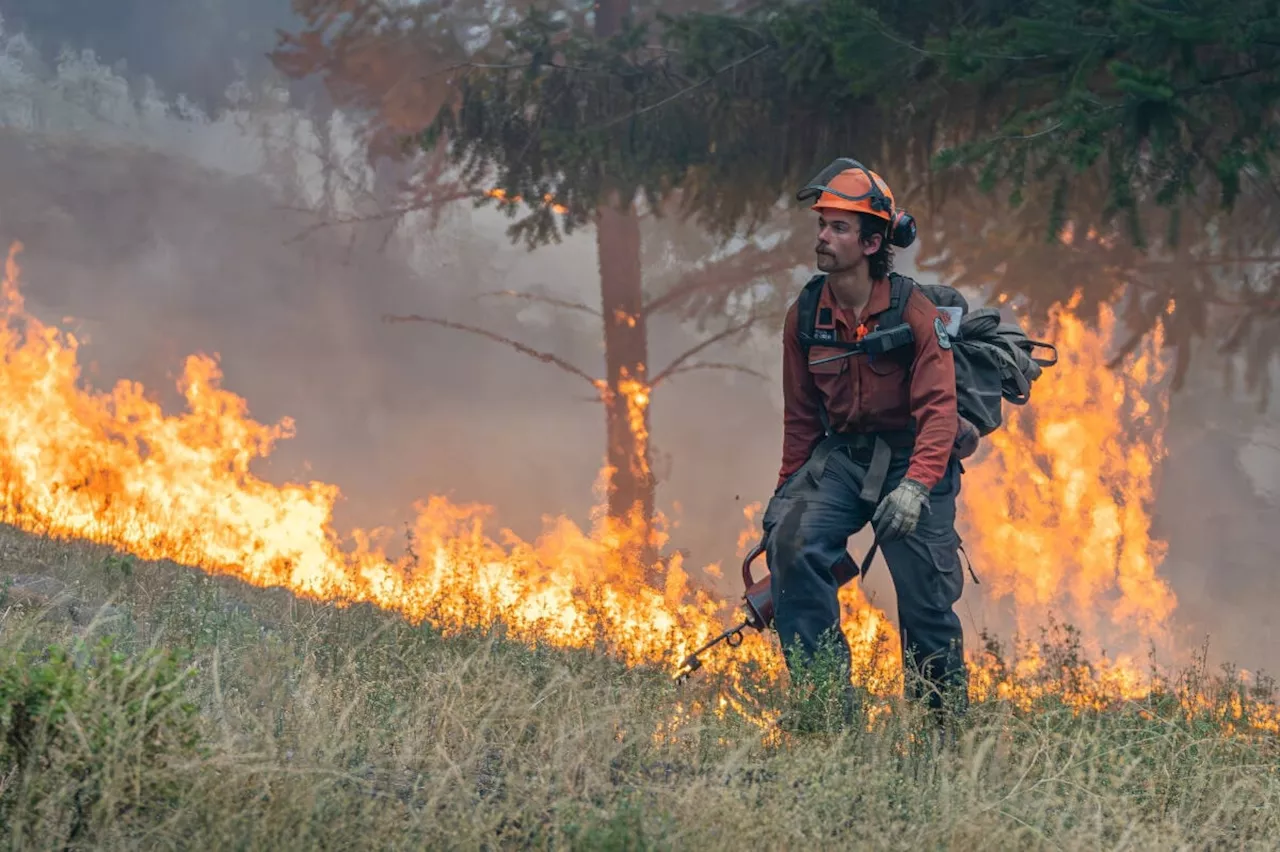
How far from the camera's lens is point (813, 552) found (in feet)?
15.9

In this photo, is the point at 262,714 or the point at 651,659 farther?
the point at 651,659

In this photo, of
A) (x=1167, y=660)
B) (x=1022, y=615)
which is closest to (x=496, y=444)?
(x=1022, y=615)

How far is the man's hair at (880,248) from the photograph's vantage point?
15.9 ft

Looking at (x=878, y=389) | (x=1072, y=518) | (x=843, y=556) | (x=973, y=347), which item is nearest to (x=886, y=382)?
(x=878, y=389)

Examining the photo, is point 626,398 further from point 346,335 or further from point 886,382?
point 346,335

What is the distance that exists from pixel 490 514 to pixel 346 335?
7972 millimetres

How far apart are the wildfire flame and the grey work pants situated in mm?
644

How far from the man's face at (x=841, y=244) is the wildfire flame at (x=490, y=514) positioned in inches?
68.6

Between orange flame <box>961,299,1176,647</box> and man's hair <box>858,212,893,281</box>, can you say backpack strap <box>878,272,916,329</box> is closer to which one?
man's hair <box>858,212,893,281</box>

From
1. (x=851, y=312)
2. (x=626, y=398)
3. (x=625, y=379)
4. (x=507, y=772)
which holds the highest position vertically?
(x=625, y=379)

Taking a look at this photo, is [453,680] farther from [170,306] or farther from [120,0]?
[120,0]

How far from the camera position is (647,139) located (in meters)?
10.8

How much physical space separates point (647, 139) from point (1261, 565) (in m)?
21.3

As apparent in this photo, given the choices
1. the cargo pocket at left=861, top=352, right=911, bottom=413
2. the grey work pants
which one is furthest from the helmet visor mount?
the grey work pants
